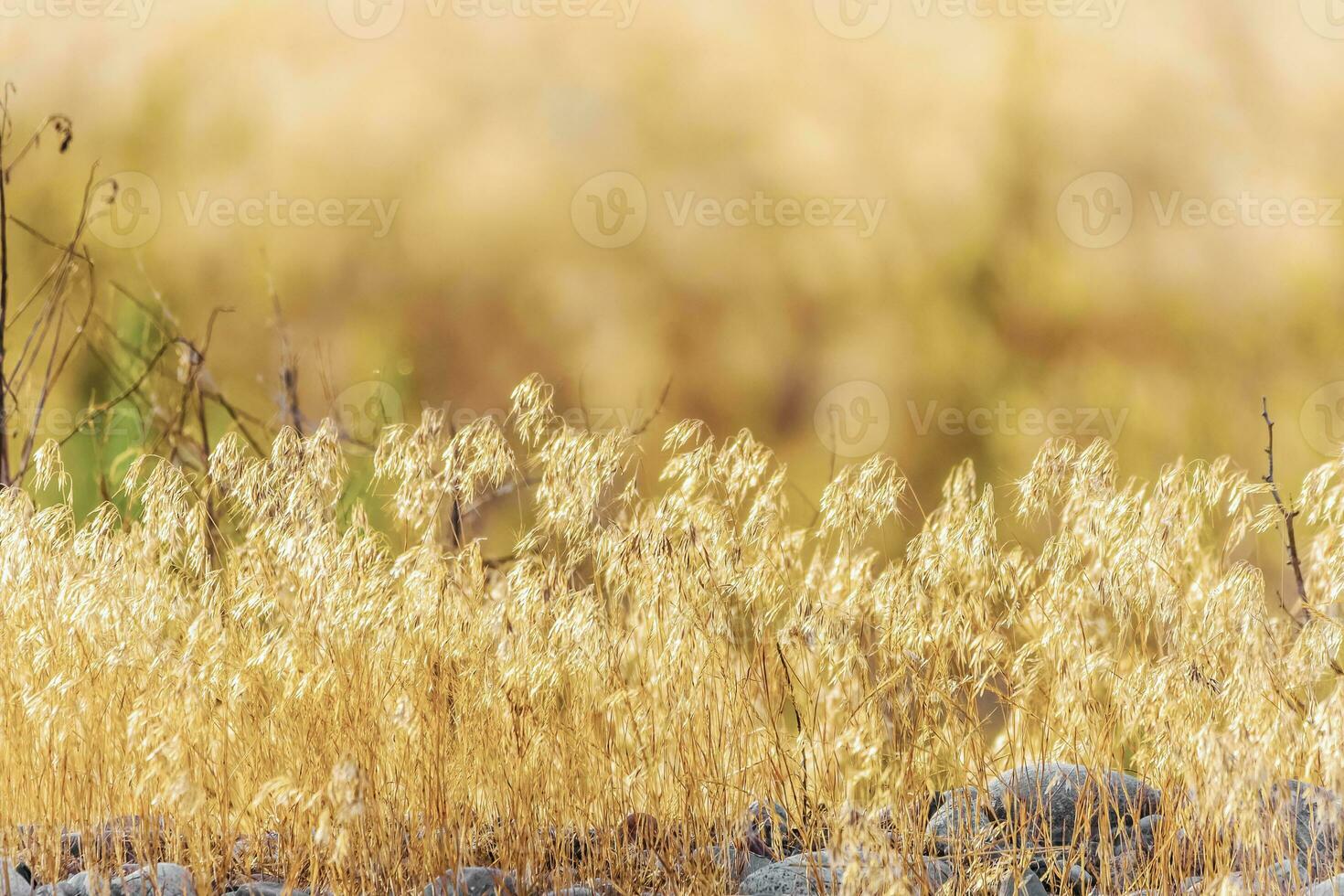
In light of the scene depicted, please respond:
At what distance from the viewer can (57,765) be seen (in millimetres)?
1522

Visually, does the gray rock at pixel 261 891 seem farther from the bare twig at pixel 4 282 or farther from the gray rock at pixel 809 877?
the bare twig at pixel 4 282

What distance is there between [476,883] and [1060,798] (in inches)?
33.7

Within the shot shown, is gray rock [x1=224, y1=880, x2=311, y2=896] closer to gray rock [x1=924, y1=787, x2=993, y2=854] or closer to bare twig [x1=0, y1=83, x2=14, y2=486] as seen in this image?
gray rock [x1=924, y1=787, x2=993, y2=854]

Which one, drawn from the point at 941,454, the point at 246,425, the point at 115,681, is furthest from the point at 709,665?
the point at 246,425

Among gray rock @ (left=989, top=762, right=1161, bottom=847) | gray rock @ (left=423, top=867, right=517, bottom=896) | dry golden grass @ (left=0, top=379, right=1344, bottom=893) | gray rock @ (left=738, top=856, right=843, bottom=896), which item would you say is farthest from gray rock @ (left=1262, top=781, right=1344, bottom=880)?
gray rock @ (left=423, top=867, right=517, bottom=896)

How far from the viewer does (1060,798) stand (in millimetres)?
1694

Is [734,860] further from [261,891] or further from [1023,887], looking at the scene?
[261,891]

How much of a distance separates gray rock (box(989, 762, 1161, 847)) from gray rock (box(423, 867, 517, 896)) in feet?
2.00

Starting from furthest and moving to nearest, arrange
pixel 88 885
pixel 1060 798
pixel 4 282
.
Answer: pixel 4 282
pixel 1060 798
pixel 88 885

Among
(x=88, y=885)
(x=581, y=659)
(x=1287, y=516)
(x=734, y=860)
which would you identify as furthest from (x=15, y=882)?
(x=1287, y=516)

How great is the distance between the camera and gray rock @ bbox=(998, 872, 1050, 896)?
1.37 metres

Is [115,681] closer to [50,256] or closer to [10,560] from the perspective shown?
[10,560]

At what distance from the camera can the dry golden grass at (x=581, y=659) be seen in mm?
1396

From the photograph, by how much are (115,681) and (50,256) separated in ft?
8.19
